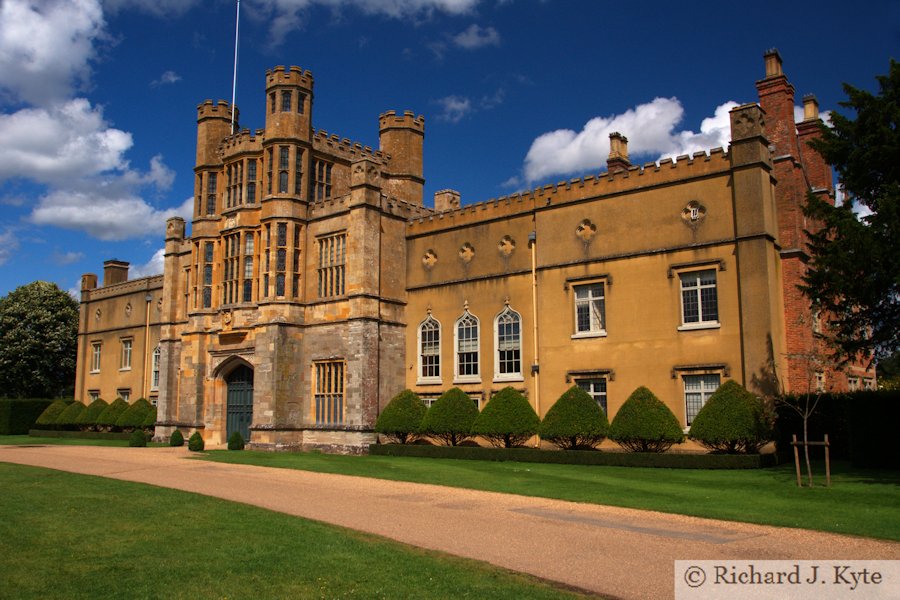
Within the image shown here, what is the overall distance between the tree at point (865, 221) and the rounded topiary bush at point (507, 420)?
1024 centimetres

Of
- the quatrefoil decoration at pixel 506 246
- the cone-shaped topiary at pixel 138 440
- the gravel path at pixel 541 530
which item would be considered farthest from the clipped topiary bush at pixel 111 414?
the quatrefoil decoration at pixel 506 246

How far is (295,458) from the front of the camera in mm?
25594

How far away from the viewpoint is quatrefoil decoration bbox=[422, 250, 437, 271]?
30953 millimetres

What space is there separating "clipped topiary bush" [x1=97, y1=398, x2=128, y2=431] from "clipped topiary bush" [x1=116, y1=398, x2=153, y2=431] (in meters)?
0.34

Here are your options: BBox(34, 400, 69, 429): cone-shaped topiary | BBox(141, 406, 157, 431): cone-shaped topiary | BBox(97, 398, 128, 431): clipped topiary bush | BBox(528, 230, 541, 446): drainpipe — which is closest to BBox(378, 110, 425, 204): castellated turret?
BBox(528, 230, 541, 446): drainpipe

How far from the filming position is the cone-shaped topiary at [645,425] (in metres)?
22.1

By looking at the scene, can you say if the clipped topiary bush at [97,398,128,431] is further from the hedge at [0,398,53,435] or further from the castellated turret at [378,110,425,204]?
the castellated turret at [378,110,425,204]

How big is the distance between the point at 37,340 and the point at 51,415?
990 centimetres

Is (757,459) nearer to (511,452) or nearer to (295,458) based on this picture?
(511,452)

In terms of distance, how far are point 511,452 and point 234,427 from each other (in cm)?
1449

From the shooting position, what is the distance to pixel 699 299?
2341 centimetres

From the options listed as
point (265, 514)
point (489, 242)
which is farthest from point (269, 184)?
point (265, 514)

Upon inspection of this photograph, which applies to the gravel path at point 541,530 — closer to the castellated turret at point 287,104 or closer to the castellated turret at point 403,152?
the castellated turret at point 287,104

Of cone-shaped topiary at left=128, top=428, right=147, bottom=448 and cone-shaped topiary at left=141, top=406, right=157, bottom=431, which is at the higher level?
cone-shaped topiary at left=141, top=406, right=157, bottom=431
